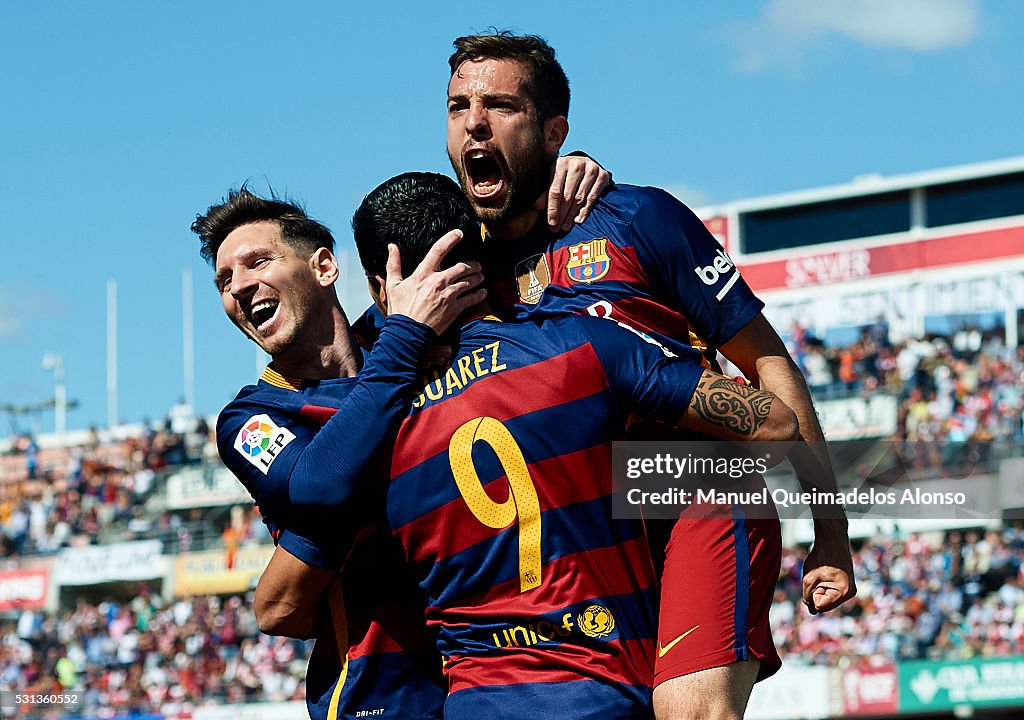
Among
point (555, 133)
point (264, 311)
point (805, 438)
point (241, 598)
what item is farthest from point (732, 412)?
point (241, 598)

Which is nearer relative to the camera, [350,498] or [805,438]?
[350,498]

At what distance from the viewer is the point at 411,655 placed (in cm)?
465

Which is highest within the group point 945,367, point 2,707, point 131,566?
point 945,367

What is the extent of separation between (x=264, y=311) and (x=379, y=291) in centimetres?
49

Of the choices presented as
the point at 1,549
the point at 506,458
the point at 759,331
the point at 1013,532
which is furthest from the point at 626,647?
the point at 1,549

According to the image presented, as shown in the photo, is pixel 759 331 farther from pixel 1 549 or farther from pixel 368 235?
pixel 1 549

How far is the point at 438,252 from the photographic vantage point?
4.25 metres

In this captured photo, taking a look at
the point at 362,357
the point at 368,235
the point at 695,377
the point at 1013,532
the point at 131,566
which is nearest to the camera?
the point at 695,377

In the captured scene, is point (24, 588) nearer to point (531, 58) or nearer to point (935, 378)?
point (935, 378)

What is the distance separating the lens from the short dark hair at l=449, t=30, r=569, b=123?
15.6ft

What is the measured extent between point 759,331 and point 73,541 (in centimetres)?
3281

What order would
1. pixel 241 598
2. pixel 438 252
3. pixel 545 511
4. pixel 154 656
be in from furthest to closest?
pixel 241 598 < pixel 154 656 < pixel 438 252 < pixel 545 511

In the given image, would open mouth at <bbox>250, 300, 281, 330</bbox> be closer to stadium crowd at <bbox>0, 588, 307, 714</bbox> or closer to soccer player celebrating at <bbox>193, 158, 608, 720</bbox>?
soccer player celebrating at <bbox>193, 158, 608, 720</bbox>

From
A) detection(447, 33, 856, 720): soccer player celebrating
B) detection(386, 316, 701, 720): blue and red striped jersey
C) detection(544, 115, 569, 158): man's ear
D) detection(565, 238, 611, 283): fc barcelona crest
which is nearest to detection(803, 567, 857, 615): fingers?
detection(447, 33, 856, 720): soccer player celebrating
